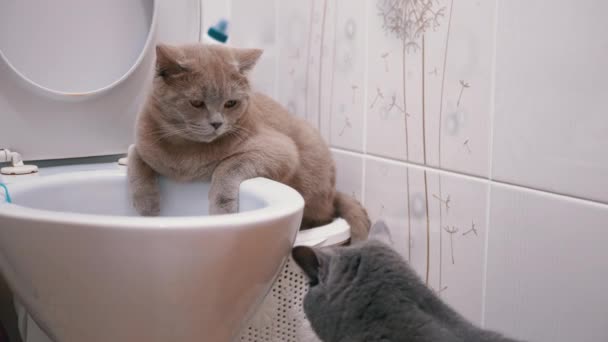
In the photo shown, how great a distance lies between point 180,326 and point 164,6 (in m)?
0.75

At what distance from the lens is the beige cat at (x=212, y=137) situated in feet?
2.79

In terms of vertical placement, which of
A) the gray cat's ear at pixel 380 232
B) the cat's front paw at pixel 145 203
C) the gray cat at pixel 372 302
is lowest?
the gray cat at pixel 372 302

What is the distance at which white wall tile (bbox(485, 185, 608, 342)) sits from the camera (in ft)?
2.35

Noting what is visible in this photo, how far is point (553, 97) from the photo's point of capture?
0.74 metres

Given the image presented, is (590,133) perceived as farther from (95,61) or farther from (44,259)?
(95,61)

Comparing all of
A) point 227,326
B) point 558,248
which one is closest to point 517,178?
point 558,248

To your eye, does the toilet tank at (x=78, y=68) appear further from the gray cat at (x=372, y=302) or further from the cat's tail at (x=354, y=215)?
the gray cat at (x=372, y=302)

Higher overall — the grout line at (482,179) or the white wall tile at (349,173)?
the grout line at (482,179)

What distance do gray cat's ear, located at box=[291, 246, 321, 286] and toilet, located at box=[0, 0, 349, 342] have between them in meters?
0.02

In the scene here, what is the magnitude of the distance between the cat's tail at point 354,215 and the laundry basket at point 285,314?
0.16 m

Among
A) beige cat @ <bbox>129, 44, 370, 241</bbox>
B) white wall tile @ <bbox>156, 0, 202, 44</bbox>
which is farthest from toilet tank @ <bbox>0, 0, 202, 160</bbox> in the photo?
beige cat @ <bbox>129, 44, 370, 241</bbox>

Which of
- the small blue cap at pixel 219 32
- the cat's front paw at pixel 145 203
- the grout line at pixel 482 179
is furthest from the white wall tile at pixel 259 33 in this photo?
the cat's front paw at pixel 145 203

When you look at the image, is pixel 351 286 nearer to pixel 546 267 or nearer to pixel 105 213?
pixel 546 267

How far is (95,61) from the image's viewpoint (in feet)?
3.61
